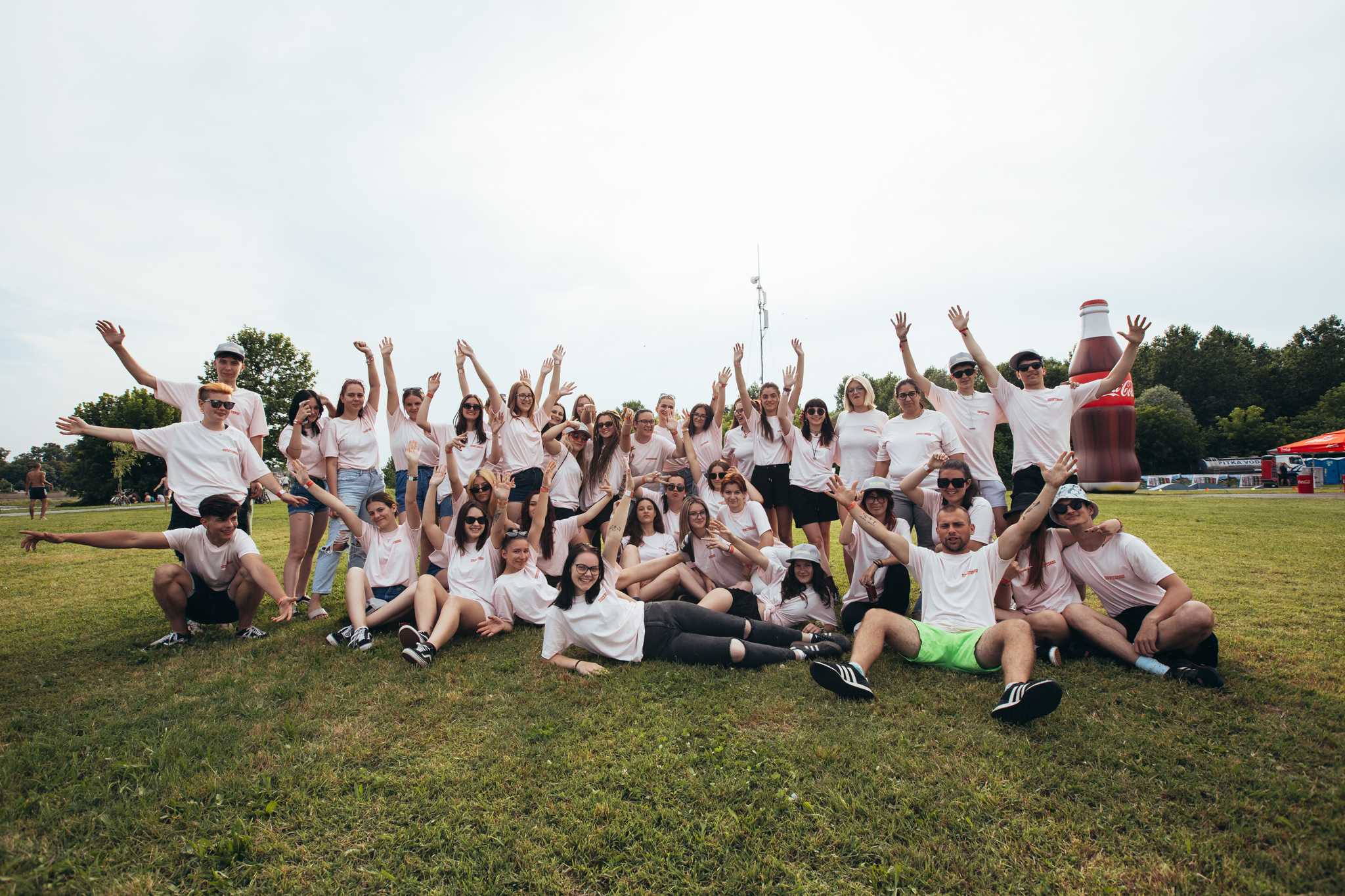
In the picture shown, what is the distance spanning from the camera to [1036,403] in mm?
6559

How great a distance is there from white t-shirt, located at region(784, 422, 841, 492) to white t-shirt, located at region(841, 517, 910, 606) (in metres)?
1.19

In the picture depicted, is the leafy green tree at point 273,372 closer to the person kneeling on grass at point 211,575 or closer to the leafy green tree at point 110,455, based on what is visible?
the leafy green tree at point 110,455

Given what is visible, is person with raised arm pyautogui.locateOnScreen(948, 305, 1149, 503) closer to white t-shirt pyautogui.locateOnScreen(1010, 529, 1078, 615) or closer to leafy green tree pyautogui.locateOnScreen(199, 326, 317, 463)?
white t-shirt pyautogui.locateOnScreen(1010, 529, 1078, 615)

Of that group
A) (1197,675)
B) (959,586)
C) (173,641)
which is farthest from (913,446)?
(173,641)

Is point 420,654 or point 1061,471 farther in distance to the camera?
point 420,654

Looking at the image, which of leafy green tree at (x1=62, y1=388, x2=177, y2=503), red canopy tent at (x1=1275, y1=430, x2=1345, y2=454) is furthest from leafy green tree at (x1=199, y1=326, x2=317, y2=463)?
red canopy tent at (x1=1275, y1=430, x2=1345, y2=454)

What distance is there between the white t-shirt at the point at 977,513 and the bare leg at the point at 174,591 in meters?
7.09

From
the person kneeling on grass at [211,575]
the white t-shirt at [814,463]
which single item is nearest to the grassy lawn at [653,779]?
the person kneeling on grass at [211,575]

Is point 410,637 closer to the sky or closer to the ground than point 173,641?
closer to the sky

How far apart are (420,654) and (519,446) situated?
10.5ft

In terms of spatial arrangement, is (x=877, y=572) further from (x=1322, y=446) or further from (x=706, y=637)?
(x=1322, y=446)

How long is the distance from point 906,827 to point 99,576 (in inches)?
475

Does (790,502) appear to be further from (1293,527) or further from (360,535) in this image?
(1293,527)

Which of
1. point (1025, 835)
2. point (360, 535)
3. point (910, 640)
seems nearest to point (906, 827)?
point (1025, 835)
